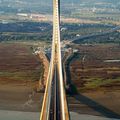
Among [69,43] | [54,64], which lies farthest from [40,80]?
[69,43]

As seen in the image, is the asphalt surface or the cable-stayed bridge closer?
the cable-stayed bridge

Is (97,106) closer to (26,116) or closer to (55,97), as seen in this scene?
(55,97)

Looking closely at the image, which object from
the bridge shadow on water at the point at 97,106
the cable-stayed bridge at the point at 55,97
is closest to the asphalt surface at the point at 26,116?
the bridge shadow on water at the point at 97,106

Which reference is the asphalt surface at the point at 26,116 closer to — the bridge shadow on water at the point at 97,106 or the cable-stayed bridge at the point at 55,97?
the bridge shadow on water at the point at 97,106

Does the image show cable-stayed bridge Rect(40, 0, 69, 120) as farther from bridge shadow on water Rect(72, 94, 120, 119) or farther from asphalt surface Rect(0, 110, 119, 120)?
bridge shadow on water Rect(72, 94, 120, 119)

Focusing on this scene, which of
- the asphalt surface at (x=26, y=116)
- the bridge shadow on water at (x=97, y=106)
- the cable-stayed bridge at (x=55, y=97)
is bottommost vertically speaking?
the bridge shadow on water at (x=97, y=106)

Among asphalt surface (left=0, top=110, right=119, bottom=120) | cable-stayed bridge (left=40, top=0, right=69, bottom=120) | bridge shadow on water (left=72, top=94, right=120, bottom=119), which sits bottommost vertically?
bridge shadow on water (left=72, top=94, right=120, bottom=119)

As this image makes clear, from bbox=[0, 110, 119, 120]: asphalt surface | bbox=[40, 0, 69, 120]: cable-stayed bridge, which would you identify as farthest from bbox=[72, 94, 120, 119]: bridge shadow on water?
bbox=[40, 0, 69, 120]: cable-stayed bridge

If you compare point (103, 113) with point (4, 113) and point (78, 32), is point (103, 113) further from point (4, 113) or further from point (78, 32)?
point (78, 32)
